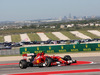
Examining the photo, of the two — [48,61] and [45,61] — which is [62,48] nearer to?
[45,61]

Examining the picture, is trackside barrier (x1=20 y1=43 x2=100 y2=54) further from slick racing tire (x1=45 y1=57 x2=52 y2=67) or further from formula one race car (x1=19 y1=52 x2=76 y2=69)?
slick racing tire (x1=45 y1=57 x2=52 y2=67)

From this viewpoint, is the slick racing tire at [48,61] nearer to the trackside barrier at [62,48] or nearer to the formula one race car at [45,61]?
the formula one race car at [45,61]

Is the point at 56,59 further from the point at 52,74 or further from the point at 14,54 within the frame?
the point at 14,54

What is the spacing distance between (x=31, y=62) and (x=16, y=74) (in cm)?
361

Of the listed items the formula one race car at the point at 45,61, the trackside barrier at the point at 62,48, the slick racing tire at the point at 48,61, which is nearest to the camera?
the slick racing tire at the point at 48,61

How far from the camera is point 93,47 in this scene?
35438 mm

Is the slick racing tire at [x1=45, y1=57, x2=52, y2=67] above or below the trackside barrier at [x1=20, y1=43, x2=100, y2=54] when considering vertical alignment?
below

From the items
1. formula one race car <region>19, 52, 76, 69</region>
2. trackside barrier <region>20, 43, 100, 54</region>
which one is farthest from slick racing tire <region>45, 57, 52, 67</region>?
trackside barrier <region>20, 43, 100, 54</region>

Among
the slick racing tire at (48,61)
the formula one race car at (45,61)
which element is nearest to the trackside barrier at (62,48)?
the formula one race car at (45,61)

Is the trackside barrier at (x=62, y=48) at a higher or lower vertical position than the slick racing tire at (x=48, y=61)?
higher

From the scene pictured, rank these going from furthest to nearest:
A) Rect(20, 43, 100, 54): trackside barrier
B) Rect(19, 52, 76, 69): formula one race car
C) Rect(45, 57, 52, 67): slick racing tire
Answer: Rect(20, 43, 100, 54): trackside barrier
Rect(19, 52, 76, 69): formula one race car
Rect(45, 57, 52, 67): slick racing tire

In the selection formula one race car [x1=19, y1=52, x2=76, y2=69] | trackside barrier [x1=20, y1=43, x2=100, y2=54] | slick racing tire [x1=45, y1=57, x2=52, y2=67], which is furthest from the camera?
trackside barrier [x1=20, y1=43, x2=100, y2=54]

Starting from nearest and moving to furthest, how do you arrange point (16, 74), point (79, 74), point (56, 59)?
point (79, 74)
point (16, 74)
point (56, 59)

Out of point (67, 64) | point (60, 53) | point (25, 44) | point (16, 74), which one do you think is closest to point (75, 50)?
point (60, 53)
